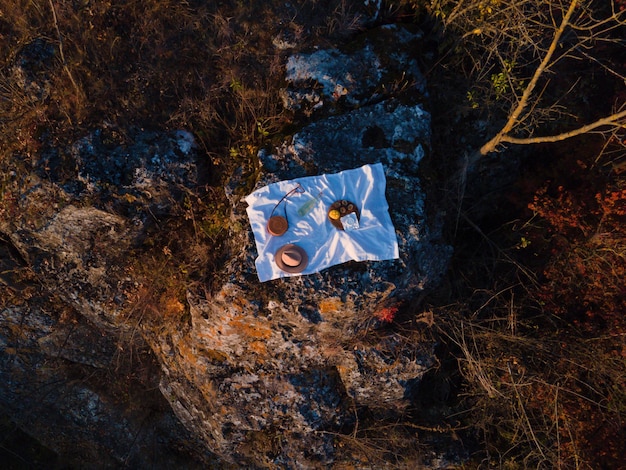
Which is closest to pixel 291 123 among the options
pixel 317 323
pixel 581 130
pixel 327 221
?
pixel 327 221

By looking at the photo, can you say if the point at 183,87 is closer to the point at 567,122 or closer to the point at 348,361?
the point at 348,361

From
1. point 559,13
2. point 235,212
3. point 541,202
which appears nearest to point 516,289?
point 541,202

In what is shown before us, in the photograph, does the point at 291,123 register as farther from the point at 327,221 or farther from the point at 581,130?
the point at 581,130

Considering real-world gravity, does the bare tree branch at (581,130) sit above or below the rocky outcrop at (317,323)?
above

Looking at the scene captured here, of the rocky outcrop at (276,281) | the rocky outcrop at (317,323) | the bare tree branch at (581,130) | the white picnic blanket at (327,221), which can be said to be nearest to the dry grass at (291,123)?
the rocky outcrop at (276,281)

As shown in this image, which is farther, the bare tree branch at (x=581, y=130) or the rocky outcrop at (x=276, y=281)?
the rocky outcrop at (x=276, y=281)

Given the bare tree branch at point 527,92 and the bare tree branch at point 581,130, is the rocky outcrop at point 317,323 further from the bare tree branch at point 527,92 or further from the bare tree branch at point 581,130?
the bare tree branch at point 581,130

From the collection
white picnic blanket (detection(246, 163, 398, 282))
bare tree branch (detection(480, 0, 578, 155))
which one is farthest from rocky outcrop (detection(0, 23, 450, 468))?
bare tree branch (detection(480, 0, 578, 155))
